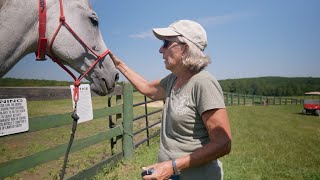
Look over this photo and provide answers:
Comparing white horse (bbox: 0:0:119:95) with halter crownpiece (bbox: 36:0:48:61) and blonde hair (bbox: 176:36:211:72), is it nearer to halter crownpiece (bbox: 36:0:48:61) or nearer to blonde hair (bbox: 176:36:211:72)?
halter crownpiece (bbox: 36:0:48:61)

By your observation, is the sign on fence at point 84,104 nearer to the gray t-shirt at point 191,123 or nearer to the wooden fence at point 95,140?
the wooden fence at point 95,140

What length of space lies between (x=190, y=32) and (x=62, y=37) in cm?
107

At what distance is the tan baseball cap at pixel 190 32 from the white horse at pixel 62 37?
814 mm

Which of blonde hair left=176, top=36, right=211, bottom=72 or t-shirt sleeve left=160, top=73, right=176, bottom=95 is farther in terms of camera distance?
t-shirt sleeve left=160, top=73, right=176, bottom=95

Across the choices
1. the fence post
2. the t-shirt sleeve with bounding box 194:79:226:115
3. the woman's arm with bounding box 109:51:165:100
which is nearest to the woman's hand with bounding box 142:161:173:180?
the t-shirt sleeve with bounding box 194:79:226:115

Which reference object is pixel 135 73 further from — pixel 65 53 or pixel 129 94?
pixel 129 94

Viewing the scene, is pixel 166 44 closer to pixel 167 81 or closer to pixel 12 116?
pixel 167 81

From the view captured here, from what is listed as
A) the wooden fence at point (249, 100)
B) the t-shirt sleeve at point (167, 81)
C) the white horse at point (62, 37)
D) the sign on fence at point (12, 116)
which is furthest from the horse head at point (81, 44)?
the wooden fence at point (249, 100)

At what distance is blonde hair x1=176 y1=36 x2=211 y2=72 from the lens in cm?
204

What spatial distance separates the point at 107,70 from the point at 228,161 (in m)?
4.04

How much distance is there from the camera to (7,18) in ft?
6.86

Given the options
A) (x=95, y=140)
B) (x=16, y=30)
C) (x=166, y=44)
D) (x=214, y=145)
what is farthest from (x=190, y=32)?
(x=95, y=140)

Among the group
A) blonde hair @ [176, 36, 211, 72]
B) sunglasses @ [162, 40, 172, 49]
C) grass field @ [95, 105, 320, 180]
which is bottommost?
grass field @ [95, 105, 320, 180]

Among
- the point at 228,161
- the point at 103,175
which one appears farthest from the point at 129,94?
the point at 228,161
